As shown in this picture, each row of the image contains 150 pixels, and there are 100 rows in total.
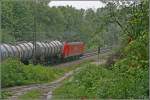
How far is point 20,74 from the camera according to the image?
1933 cm

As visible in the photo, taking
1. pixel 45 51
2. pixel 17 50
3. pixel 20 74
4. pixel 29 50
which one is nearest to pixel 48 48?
pixel 45 51

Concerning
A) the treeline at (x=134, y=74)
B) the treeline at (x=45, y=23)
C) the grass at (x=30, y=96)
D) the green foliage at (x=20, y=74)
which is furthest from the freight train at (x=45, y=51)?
the treeline at (x=134, y=74)

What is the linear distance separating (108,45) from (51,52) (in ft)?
14.8

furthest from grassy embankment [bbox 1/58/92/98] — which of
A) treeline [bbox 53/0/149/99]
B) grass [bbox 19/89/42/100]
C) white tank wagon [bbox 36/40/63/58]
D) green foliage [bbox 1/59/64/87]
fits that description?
white tank wagon [bbox 36/40/63/58]

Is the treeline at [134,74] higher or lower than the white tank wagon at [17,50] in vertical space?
higher

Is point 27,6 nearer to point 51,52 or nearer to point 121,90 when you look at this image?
point 51,52

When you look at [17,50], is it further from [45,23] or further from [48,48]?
[45,23]

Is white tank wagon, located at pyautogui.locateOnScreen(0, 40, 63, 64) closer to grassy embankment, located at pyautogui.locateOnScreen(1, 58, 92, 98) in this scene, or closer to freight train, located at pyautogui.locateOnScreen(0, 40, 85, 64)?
freight train, located at pyautogui.locateOnScreen(0, 40, 85, 64)

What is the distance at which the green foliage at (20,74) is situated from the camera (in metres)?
17.2

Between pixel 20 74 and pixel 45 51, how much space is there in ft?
39.7

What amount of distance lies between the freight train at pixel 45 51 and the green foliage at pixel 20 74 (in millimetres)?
2035

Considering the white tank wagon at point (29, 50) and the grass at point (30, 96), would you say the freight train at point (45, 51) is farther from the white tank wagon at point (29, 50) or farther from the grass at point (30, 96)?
the grass at point (30, 96)

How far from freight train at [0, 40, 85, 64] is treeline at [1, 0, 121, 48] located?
1.24m

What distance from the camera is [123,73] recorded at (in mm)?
11023
